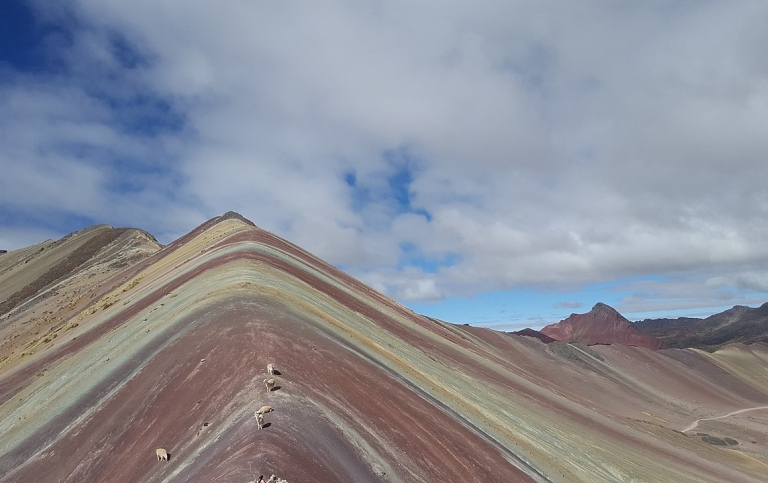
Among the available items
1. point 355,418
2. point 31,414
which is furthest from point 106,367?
point 355,418

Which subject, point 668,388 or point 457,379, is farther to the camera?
point 668,388

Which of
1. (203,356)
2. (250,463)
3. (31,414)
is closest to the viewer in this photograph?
(250,463)

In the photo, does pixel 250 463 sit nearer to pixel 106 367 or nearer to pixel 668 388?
pixel 106 367

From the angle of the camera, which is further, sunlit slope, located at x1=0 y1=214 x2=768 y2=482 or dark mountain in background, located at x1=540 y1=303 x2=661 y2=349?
dark mountain in background, located at x1=540 y1=303 x2=661 y2=349

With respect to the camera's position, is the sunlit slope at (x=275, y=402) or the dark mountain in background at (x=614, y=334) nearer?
the sunlit slope at (x=275, y=402)

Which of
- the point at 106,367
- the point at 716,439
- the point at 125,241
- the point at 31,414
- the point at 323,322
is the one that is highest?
the point at 125,241

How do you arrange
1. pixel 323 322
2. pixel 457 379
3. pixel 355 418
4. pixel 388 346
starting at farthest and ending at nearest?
pixel 457 379 → pixel 388 346 → pixel 323 322 → pixel 355 418

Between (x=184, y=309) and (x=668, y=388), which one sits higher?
(x=184, y=309)

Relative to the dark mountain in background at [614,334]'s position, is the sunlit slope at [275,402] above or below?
below
